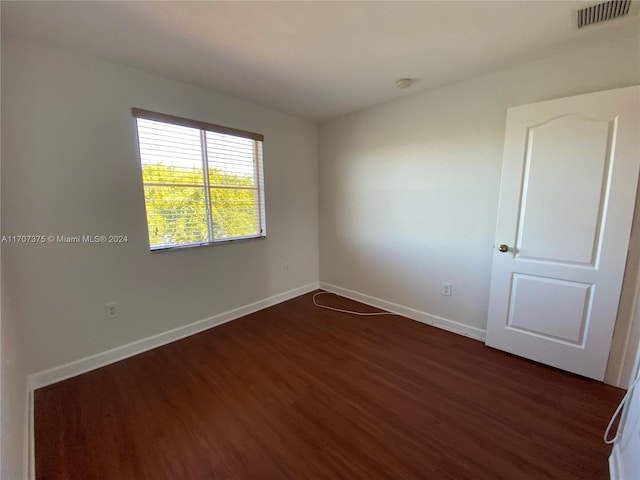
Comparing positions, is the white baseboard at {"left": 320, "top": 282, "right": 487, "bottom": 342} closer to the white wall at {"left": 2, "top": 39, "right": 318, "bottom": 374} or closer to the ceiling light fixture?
the white wall at {"left": 2, "top": 39, "right": 318, "bottom": 374}

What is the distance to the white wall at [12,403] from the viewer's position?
1021 millimetres

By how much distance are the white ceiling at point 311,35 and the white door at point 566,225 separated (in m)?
0.53

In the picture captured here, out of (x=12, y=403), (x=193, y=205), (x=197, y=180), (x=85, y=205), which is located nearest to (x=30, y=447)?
(x=12, y=403)

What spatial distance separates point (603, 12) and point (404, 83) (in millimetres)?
1212

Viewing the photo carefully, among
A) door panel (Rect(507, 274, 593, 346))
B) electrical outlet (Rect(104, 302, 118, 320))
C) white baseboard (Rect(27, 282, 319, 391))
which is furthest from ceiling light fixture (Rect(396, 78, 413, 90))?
electrical outlet (Rect(104, 302, 118, 320))

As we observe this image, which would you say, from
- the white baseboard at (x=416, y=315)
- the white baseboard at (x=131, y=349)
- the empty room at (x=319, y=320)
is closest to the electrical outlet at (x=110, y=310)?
the empty room at (x=319, y=320)

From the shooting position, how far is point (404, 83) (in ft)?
7.70

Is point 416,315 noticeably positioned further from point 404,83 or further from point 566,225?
point 404,83

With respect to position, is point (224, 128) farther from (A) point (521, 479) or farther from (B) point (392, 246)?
(A) point (521, 479)

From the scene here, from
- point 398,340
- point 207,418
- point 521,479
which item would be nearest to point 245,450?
point 207,418

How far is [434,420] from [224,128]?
9.68 feet

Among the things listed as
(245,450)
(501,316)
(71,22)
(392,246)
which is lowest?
(245,450)

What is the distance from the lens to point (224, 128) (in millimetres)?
2635

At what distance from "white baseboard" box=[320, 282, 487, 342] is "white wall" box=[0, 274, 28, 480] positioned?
2916 mm
